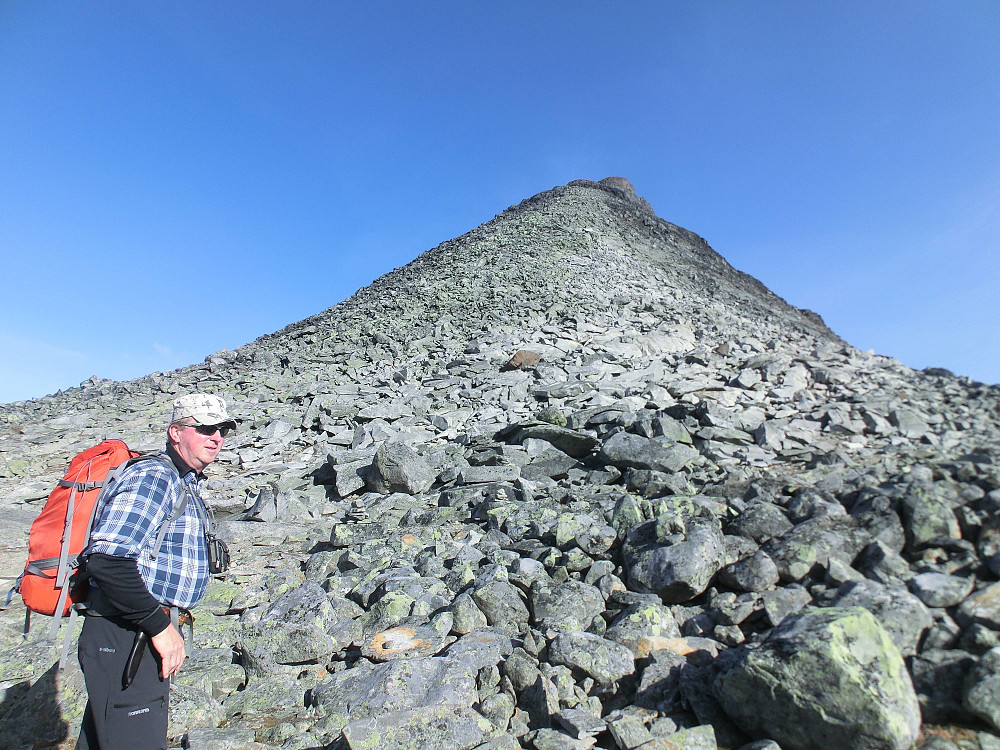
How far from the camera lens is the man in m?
2.56

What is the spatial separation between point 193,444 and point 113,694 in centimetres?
122

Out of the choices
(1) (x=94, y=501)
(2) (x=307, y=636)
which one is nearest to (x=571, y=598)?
(2) (x=307, y=636)

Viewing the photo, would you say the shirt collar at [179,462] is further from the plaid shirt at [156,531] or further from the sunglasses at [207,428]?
the sunglasses at [207,428]

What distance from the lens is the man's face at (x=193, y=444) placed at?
3008 mm

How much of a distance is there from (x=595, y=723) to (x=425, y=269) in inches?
967

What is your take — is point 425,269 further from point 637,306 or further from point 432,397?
point 432,397

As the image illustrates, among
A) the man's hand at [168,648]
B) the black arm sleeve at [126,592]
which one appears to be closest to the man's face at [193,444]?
the black arm sleeve at [126,592]

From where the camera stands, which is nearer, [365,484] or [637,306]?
[365,484]

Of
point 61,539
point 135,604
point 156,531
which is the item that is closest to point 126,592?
point 135,604

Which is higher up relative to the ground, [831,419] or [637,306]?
[637,306]

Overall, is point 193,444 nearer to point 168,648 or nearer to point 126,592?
point 126,592

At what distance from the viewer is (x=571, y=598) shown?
16.8 feet

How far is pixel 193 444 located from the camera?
9.96 feet

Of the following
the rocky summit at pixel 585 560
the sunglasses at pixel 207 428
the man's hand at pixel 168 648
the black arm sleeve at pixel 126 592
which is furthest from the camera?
the rocky summit at pixel 585 560
